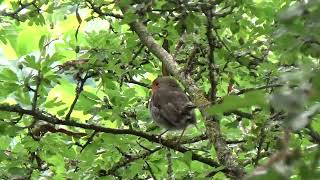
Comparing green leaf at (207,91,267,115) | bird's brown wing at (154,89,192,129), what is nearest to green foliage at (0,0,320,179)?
bird's brown wing at (154,89,192,129)

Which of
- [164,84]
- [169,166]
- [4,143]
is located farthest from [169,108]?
[4,143]

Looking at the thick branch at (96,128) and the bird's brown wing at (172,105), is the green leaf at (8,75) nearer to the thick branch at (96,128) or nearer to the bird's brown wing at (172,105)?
the thick branch at (96,128)

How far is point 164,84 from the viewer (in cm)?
396

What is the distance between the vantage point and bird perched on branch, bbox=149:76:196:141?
3646mm

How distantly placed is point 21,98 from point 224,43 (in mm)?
1209

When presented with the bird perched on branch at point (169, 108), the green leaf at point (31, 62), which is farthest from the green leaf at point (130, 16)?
the bird perched on branch at point (169, 108)

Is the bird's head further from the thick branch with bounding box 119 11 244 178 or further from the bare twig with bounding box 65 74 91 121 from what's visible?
the bare twig with bounding box 65 74 91 121

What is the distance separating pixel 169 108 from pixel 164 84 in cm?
25

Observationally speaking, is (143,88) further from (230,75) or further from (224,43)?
(224,43)

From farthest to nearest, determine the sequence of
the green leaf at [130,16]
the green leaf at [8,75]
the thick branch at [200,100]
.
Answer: the green leaf at [8,75]
the thick branch at [200,100]
the green leaf at [130,16]

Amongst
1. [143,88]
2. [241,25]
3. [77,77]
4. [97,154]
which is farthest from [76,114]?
[241,25]

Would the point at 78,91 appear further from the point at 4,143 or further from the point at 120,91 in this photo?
the point at 4,143

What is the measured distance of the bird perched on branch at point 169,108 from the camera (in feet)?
12.0

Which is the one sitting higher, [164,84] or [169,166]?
[164,84]
